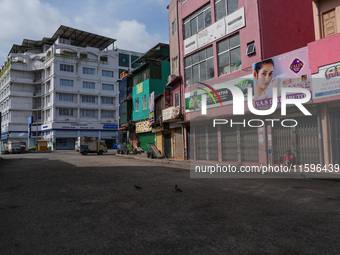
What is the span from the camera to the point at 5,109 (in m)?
68.4

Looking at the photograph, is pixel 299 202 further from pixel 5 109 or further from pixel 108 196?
pixel 5 109

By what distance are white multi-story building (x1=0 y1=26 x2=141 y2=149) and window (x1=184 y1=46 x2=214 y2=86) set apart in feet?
157

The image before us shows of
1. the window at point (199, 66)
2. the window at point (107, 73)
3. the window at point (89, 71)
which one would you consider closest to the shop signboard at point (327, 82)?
the window at point (199, 66)

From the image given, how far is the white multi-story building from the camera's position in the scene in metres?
60.8

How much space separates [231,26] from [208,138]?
807 centimetres

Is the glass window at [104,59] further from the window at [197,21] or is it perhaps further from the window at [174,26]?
the window at [197,21]

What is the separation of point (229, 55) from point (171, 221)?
47.7ft

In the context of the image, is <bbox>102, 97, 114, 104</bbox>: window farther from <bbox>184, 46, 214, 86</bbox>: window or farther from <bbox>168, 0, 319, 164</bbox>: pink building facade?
<bbox>184, 46, 214, 86</bbox>: window

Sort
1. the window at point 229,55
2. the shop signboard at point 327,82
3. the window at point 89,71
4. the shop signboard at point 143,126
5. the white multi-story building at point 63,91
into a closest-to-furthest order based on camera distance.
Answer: the shop signboard at point 327,82, the window at point 229,55, the shop signboard at point 143,126, the white multi-story building at point 63,91, the window at point 89,71

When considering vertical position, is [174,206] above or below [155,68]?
below

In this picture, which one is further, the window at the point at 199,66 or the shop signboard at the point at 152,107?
the shop signboard at the point at 152,107

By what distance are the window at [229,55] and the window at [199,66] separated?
2.91 ft

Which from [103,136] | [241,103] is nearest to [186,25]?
[241,103]

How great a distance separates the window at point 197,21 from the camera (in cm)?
1881
